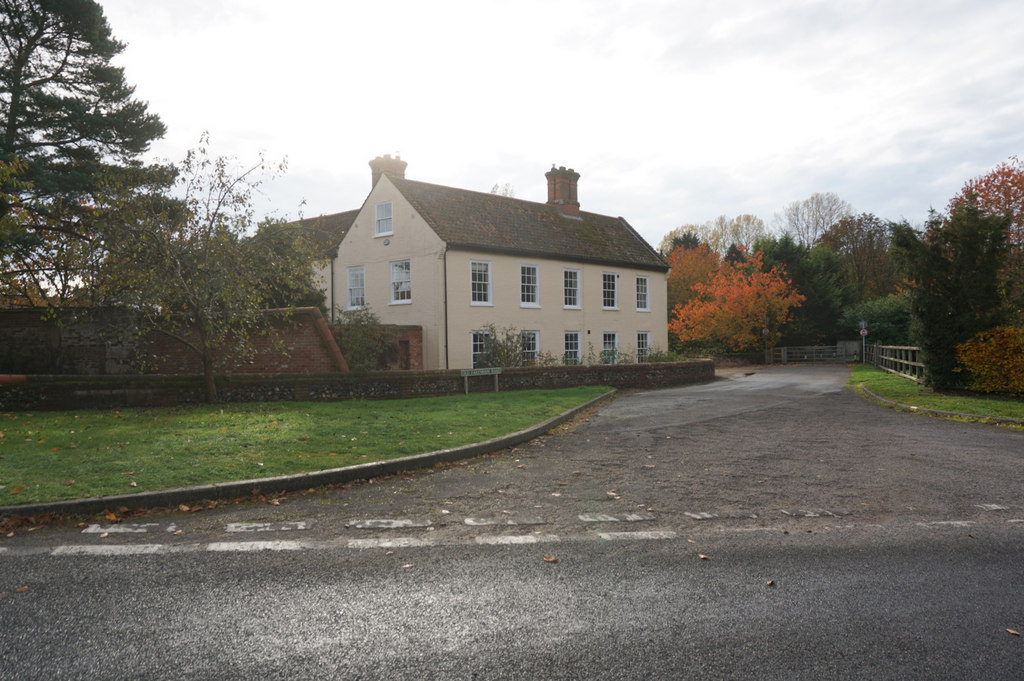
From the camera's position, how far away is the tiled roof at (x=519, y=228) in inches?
1094

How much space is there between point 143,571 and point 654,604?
372 centimetres

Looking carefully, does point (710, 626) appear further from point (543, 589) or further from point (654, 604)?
point (543, 589)

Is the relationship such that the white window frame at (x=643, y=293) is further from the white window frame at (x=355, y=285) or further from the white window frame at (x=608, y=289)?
the white window frame at (x=355, y=285)

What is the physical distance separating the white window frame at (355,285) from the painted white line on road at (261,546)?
24.8 m

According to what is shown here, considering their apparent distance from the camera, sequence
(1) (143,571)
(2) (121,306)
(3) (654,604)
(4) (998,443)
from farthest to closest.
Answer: (2) (121,306)
(4) (998,443)
(1) (143,571)
(3) (654,604)

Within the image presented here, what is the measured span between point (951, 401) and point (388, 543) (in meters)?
16.2

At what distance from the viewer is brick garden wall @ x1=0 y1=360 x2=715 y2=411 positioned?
533 inches

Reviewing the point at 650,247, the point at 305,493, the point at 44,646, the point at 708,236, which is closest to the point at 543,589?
the point at 44,646

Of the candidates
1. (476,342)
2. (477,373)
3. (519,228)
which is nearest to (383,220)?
(519,228)

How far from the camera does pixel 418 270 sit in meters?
27.2

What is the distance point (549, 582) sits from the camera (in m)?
4.48

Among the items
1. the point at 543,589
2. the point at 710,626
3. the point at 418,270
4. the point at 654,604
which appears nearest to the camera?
the point at 710,626

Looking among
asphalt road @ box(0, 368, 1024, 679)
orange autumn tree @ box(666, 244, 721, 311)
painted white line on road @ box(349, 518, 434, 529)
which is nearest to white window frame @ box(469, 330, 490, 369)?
asphalt road @ box(0, 368, 1024, 679)

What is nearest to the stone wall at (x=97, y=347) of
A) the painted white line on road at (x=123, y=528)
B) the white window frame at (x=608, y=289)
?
the painted white line on road at (x=123, y=528)
